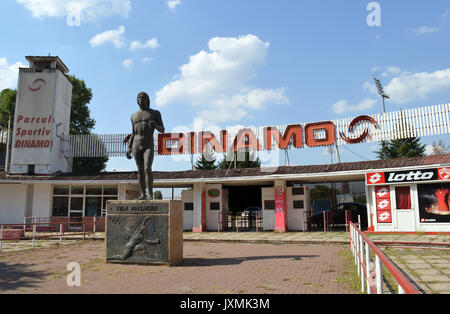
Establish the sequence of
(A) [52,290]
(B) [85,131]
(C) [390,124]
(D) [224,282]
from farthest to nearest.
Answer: (B) [85,131]
(C) [390,124]
(D) [224,282]
(A) [52,290]

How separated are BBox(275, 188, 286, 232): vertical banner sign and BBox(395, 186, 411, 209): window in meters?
5.40

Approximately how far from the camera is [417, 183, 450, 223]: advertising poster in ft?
46.0

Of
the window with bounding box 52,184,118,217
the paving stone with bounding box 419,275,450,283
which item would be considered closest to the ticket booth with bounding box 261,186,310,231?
the window with bounding box 52,184,118,217

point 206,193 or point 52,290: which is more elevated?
point 206,193

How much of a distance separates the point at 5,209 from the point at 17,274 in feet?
52.3

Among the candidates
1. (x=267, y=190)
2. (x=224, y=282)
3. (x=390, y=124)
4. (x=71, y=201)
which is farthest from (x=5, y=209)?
(x=390, y=124)

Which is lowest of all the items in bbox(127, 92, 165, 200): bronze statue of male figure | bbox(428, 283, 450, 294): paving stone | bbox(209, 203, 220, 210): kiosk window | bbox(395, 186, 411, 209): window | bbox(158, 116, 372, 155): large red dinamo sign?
bbox(428, 283, 450, 294): paving stone

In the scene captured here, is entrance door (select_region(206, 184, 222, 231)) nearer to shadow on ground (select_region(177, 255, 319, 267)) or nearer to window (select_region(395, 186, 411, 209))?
window (select_region(395, 186, 411, 209))

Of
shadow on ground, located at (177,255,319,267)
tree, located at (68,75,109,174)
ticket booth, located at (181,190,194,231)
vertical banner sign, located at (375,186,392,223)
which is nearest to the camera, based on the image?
shadow on ground, located at (177,255,319,267)

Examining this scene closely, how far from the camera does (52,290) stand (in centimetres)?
570

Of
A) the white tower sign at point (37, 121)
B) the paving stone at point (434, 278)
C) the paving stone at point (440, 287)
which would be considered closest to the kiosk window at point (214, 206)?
the white tower sign at point (37, 121)

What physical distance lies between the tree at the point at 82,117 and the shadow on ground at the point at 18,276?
29647mm

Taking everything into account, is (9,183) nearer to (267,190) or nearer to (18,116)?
(18,116)
